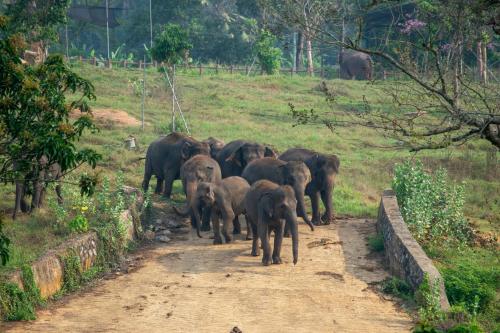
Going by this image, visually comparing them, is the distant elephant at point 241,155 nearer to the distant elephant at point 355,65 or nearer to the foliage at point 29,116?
the foliage at point 29,116

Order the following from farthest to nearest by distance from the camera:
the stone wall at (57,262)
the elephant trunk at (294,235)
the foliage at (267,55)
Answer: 1. the foliage at (267,55)
2. the elephant trunk at (294,235)
3. the stone wall at (57,262)

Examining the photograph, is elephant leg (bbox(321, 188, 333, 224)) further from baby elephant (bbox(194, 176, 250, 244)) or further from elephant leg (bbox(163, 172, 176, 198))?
elephant leg (bbox(163, 172, 176, 198))

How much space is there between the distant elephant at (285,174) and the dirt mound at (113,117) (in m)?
10.1

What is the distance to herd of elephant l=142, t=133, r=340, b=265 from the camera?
1435 cm

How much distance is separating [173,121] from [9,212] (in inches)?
422

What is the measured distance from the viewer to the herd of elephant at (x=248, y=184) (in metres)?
14.4

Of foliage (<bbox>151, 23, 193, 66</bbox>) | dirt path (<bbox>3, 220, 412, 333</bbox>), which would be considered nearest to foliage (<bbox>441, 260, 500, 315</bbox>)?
dirt path (<bbox>3, 220, 412, 333</bbox>)

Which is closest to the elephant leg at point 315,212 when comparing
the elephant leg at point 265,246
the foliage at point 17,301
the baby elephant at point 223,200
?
the baby elephant at point 223,200

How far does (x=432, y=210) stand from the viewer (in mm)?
16547

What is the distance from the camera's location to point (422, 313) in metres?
10.4

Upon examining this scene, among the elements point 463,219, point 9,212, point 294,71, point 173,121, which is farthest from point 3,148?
point 294,71

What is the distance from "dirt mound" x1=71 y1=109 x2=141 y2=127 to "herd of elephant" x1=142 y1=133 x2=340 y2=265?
21.8 feet

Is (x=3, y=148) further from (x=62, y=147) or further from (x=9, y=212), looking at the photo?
(x=9, y=212)

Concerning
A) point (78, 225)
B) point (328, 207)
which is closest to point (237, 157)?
point (328, 207)
